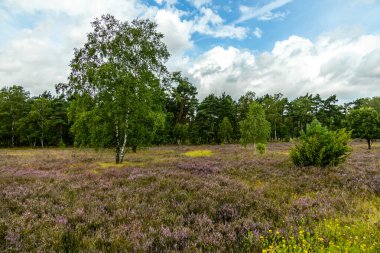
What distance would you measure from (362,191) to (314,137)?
4791 millimetres

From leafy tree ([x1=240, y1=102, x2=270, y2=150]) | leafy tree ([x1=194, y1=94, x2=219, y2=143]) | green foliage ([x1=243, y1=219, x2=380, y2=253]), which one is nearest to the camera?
green foliage ([x1=243, y1=219, x2=380, y2=253])

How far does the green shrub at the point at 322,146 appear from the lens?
1267 cm

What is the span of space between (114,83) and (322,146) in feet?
50.3

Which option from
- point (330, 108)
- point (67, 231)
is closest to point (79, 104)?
point (67, 231)

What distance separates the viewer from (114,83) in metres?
18.4

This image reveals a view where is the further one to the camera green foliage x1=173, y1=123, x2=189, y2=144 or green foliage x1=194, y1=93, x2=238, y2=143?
green foliage x1=194, y1=93, x2=238, y2=143

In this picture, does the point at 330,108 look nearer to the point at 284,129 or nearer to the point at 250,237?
the point at 284,129

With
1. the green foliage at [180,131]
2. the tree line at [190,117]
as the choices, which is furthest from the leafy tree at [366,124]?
the green foliage at [180,131]

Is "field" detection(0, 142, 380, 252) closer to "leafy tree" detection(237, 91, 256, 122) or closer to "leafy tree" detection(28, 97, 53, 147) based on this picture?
"leafy tree" detection(28, 97, 53, 147)

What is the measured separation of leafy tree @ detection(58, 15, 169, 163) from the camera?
18250mm

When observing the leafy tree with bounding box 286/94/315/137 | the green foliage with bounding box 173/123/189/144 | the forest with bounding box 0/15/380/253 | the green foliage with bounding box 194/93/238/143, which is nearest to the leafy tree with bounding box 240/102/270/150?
the forest with bounding box 0/15/380/253

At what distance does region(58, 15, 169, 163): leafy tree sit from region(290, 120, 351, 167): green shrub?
470 inches

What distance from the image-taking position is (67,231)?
499cm

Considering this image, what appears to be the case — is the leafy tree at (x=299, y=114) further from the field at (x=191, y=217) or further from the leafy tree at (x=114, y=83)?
the field at (x=191, y=217)
